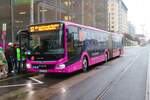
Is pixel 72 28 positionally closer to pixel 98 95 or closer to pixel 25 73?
pixel 25 73

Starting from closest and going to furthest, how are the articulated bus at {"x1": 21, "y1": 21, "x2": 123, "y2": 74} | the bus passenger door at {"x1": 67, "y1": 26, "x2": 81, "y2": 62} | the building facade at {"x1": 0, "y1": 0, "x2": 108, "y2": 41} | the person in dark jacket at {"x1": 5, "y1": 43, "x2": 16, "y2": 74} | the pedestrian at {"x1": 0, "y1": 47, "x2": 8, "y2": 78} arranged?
the articulated bus at {"x1": 21, "y1": 21, "x2": 123, "y2": 74}
the bus passenger door at {"x1": 67, "y1": 26, "x2": 81, "y2": 62}
the pedestrian at {"x1": 0, "y1": 47, "x2": 8, "y2": 78}
the person in dark jacket at {"x1": 5, "y1": 43, "x2": 16, "y2": 74}
the building facade at {"x1": 0, "y1": 0, "x2": 108, "y2": 41}

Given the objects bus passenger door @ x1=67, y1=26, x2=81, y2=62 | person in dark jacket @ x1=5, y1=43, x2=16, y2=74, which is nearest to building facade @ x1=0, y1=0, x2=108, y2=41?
person in dark jacket @ x1=5, y1=43, x2=16, y2=74

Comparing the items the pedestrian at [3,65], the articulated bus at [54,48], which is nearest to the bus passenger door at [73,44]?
the articulated bus at [54,48]

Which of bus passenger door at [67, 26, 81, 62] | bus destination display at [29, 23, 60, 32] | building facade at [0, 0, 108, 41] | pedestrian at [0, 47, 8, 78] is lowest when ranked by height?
pedestrian at [0, 47, 8, 78]

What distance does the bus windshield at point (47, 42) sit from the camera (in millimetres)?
14312

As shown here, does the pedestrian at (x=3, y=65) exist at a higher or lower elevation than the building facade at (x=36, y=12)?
lower

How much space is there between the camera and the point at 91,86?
1176 cm

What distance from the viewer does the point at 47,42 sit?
47.6ft

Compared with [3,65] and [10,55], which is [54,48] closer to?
[3,65]

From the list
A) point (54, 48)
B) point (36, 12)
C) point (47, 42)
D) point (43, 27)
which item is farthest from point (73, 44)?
point (36, 12)

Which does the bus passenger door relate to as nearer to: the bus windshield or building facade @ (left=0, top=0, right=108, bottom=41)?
the bus windshield

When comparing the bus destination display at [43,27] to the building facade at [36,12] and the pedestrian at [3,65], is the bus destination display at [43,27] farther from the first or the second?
the building facade at [36,12]

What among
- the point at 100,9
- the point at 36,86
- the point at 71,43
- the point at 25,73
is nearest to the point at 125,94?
the point at 36,86

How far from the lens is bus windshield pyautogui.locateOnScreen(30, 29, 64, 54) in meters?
14.3
